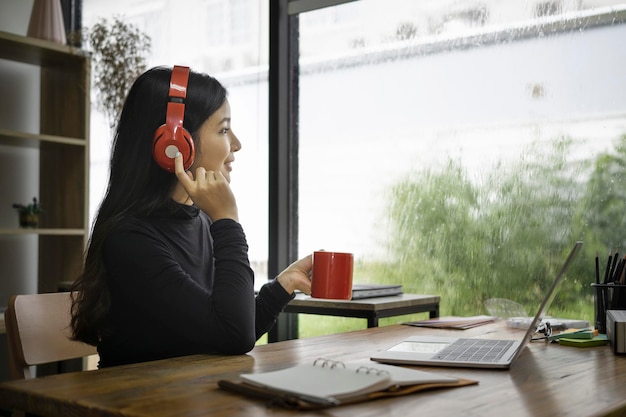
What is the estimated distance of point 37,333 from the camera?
5.60 ft

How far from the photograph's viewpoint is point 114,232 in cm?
153

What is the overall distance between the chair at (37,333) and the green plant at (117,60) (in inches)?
82.6

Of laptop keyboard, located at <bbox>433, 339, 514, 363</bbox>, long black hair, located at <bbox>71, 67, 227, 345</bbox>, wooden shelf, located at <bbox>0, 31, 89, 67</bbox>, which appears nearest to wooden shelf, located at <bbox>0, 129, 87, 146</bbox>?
wooden shelf, located at <bbox>0, 31, 89, 67</bbox>

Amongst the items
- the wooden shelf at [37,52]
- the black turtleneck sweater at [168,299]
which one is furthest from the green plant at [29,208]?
the black turtleneck sweater at [168,299]

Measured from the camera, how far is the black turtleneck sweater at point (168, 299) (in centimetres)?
143

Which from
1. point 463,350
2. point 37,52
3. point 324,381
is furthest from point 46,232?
point 324,381

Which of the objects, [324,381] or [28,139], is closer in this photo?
[324,381]

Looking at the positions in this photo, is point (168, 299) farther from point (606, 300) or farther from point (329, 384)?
point (606, 300)

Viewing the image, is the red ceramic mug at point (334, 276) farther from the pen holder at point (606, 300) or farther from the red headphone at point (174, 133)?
the pen holder at point (606, 300)

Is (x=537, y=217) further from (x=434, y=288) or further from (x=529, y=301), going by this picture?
(x=434, y=288)

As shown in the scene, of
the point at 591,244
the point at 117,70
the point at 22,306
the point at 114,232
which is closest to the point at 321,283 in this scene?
the point at 114,232

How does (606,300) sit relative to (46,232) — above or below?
below

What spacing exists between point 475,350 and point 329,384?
568 millimetres

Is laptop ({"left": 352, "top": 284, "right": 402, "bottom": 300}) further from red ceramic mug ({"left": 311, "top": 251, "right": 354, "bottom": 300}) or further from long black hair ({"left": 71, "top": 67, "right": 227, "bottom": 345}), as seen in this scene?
long black hair ({"left": 71, "top": 67, "right": 227, "bottom": 345})
